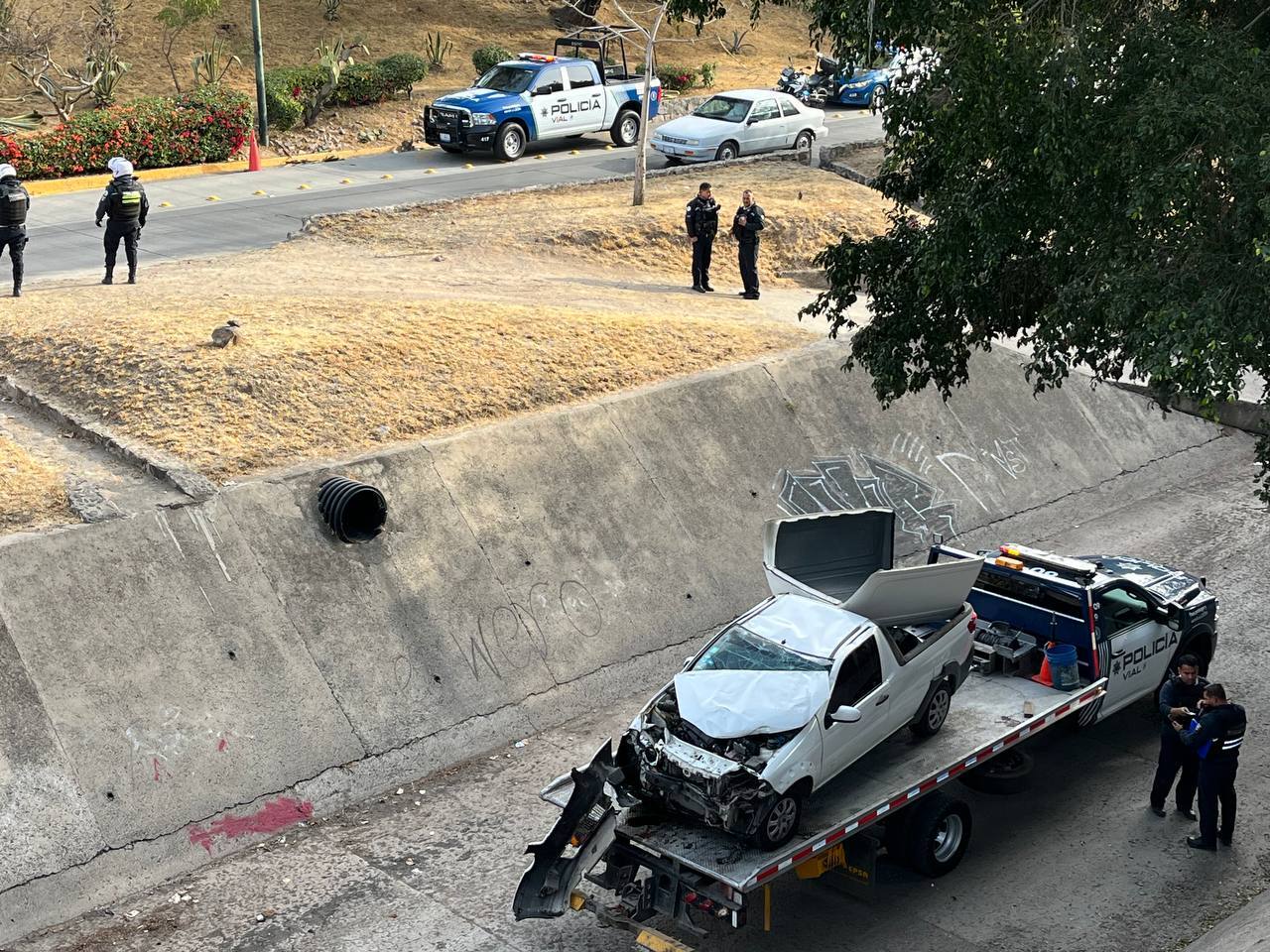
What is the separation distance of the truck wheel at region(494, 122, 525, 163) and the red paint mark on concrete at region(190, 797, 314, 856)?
73.7ft

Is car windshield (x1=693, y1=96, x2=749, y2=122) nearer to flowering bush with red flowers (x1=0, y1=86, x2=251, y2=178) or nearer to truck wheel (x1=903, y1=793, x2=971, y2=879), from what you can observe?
flowering bush with red flowers (x1=0, y1=86, x2=251, y2=178)

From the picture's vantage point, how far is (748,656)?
10969mm

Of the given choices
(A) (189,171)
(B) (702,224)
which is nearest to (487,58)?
(A) (189,171)

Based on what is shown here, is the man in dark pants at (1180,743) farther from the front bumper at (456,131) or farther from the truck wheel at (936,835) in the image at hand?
the front bumper at (456,131)

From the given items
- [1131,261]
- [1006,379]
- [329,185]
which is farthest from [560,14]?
[1131,261]

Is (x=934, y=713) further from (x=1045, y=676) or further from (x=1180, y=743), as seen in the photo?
(x=1180, y=743)

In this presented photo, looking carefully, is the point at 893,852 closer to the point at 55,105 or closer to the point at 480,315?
the point at 480,315

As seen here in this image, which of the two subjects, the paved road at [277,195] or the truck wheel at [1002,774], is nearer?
the truck wheel at [1002,774]

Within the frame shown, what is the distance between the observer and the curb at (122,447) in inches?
556

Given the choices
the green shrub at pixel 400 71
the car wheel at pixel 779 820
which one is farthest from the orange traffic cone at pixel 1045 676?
the green shrub at pixel 400 71

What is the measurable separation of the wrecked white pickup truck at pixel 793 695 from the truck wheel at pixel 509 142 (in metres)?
22.0

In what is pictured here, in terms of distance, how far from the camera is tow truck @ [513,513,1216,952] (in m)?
9.88

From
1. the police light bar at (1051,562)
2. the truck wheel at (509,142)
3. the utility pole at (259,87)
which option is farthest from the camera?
the truck wheel at (509,142)

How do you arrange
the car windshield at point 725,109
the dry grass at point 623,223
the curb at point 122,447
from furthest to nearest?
1. the car windshield at point 725,109
2. the dry grass at point 623,223
3. the curb at point 122,447
